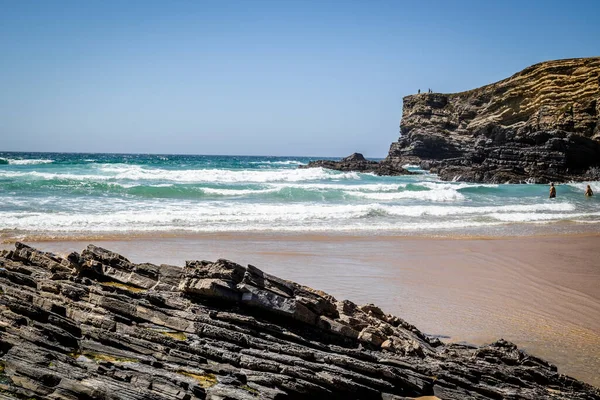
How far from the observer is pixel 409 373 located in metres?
5.31

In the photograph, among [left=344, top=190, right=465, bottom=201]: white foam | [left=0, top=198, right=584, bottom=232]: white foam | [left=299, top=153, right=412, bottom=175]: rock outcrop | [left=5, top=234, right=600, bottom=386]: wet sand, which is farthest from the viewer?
[left=299, top=153, right=412, bottom=175]: rock outcrop

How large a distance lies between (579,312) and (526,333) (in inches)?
73.3

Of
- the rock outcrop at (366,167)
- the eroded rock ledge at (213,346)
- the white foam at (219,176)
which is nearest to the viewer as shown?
the eroded rock ledge at (213,346)

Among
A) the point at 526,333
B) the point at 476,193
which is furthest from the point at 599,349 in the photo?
the point at 476,193

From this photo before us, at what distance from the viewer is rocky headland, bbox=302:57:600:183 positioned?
1994 inches

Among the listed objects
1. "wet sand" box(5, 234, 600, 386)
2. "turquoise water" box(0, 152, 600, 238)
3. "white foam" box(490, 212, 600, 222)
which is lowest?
"wet sand" box(5, 234, 600, 386)

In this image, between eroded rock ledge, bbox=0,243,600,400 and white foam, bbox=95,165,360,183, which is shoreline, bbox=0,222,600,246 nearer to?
eroded rock ledge, bbox=0,243,600,400

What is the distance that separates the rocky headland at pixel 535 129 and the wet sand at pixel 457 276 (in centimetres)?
3606

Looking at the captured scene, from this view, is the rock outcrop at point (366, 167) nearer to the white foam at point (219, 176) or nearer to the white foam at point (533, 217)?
the white foam at point (219, 176)

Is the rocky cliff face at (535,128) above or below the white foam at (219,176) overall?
above

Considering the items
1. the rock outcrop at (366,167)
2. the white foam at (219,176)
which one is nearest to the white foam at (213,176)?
Answer: the white foam at (219,176)

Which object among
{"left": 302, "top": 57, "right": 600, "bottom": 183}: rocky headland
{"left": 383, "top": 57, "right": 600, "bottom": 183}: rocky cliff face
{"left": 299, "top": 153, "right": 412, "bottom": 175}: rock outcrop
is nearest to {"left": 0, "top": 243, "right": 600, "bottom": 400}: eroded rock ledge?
{"left": 302, "top": 57, "right": 600, "bottom": 183}: rocky headland

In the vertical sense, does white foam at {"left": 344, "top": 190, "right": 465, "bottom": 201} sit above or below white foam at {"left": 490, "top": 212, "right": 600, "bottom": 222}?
above

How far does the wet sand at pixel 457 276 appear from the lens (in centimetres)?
773
